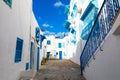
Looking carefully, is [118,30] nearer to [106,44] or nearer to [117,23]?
[117,23]

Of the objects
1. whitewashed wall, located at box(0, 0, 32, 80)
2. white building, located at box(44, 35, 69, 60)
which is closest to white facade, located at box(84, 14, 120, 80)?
whitewashed wall, located at box(0, 0, 32, 80)

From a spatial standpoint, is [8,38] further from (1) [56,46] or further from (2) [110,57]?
(1) [56,46]

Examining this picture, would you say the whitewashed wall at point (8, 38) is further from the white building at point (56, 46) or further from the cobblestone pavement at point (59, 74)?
the white building at point (56, 46)

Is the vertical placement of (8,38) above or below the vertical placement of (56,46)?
below

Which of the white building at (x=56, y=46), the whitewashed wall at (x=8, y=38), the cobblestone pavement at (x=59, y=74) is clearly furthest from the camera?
the white building at (x=56, y=46)

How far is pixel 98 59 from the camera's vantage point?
17.6 ft

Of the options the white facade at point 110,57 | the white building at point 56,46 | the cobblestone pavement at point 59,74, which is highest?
the white building at point 56,46

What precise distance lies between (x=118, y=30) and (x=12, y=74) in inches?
125

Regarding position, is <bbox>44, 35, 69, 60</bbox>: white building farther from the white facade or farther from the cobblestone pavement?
the white facade

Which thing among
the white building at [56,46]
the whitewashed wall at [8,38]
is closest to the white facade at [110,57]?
the whitewashed wall at [8,38]

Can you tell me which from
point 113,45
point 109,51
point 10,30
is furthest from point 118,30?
point 10,30

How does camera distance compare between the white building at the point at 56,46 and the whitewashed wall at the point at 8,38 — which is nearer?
the whitewashed wall at the point at 8,38

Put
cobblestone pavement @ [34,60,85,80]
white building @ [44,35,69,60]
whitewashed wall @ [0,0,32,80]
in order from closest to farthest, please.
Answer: whitewashed wall @ [0,0,32,80]
cobblestone pavement @ [34,60,85,80]
white building @ [44,35,69,60]

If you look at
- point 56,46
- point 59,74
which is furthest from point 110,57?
point 56,46
